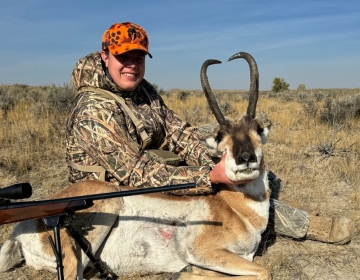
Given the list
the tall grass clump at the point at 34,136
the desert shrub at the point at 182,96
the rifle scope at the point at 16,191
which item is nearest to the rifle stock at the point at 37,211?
the rifle scope at the point at 16,191

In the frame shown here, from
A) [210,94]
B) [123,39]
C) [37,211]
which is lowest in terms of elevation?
[37,211]

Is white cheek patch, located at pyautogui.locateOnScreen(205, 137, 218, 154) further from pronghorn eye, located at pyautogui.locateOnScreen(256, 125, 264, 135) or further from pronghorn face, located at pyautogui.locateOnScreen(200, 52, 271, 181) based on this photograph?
pronghorn eye, located at pyautogui.locateOnScreen(256, 125, 264, 135)

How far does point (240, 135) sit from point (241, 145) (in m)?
0.29

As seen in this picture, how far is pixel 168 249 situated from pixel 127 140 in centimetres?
129

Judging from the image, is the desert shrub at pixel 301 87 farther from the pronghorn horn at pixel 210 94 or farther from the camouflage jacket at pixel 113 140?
the pronghorn horn at pixel 210 94

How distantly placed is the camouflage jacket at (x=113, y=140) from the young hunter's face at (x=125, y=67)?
0.10 meters

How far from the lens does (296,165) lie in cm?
745

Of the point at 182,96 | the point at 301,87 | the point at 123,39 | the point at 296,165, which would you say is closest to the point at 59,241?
the point at 123,39

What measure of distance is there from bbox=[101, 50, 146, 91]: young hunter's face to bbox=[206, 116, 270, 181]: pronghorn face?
1204mm

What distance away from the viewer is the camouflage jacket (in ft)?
12.8

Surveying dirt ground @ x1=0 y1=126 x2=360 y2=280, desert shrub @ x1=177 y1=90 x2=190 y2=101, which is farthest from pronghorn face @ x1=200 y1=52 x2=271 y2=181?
desert shrub @ x1=177 y1=90 x2=190 y2=101

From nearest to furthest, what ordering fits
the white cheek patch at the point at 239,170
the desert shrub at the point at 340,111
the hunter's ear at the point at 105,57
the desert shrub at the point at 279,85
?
the white cheek patch at the point at 239,170, the hunter's ear at the point at 105,57, the desert shrub at the point at 340,111, the desert shrub at the point at 279,85

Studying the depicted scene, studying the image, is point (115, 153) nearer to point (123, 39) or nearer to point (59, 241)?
point (59, 241)

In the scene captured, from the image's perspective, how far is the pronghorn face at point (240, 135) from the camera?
3.49 meters
